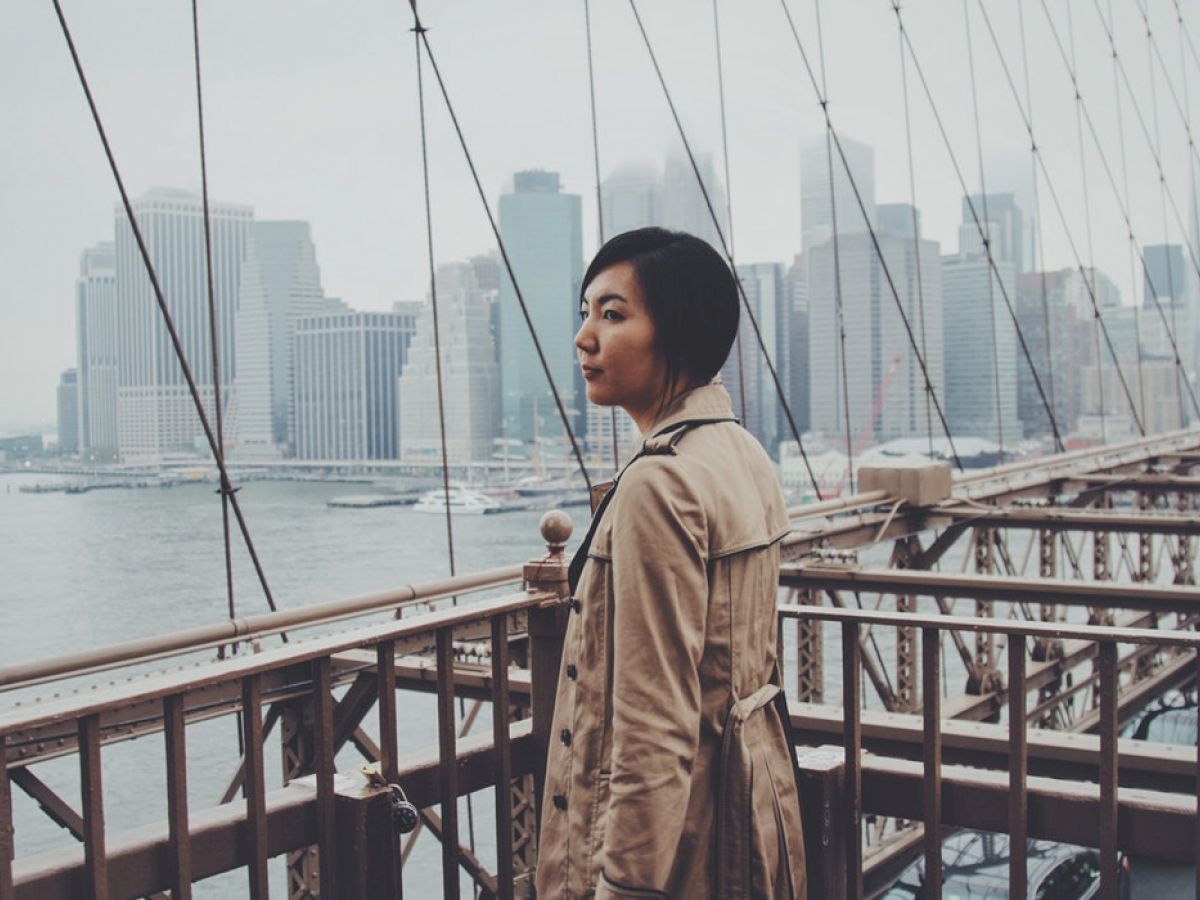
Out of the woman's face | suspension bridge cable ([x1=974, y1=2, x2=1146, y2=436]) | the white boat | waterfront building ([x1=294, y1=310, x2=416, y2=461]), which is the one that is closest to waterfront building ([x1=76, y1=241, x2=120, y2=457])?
waterfront building ([x1=294, y1=310, x2=416, y2=461])

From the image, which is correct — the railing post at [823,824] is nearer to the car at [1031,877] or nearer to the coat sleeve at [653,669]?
the coat sleeve at [653,669]

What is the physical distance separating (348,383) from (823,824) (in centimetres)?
1062

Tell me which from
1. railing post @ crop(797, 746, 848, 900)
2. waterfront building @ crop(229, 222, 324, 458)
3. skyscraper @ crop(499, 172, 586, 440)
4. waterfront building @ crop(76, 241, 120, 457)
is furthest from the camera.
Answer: skyscraper @ crop(499, 172, 586, 440)

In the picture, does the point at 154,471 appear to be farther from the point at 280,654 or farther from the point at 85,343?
the point at 280,654

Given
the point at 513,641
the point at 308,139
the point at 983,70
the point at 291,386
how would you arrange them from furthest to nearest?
the point at 983,70 → the point at 308,139 → the point at 291,386 → the point at 513,641

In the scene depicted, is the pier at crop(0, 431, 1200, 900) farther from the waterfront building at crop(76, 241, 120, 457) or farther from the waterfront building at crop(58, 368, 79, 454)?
the waterfront building at crop(76, 241, 120, 457)

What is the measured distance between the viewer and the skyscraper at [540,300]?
42.4 feet

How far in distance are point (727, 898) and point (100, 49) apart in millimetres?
8135

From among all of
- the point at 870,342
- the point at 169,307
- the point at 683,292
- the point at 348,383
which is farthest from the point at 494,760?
the point at 870,342

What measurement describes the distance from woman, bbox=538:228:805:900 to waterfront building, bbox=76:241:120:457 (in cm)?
785

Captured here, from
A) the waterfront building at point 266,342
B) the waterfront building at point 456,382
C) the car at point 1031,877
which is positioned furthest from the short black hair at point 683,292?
the waterfront building at point 456,382

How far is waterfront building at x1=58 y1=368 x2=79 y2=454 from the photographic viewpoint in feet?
27.0

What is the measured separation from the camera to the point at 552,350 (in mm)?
13883

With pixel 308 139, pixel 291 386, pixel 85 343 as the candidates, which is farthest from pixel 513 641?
pixel 308 139
